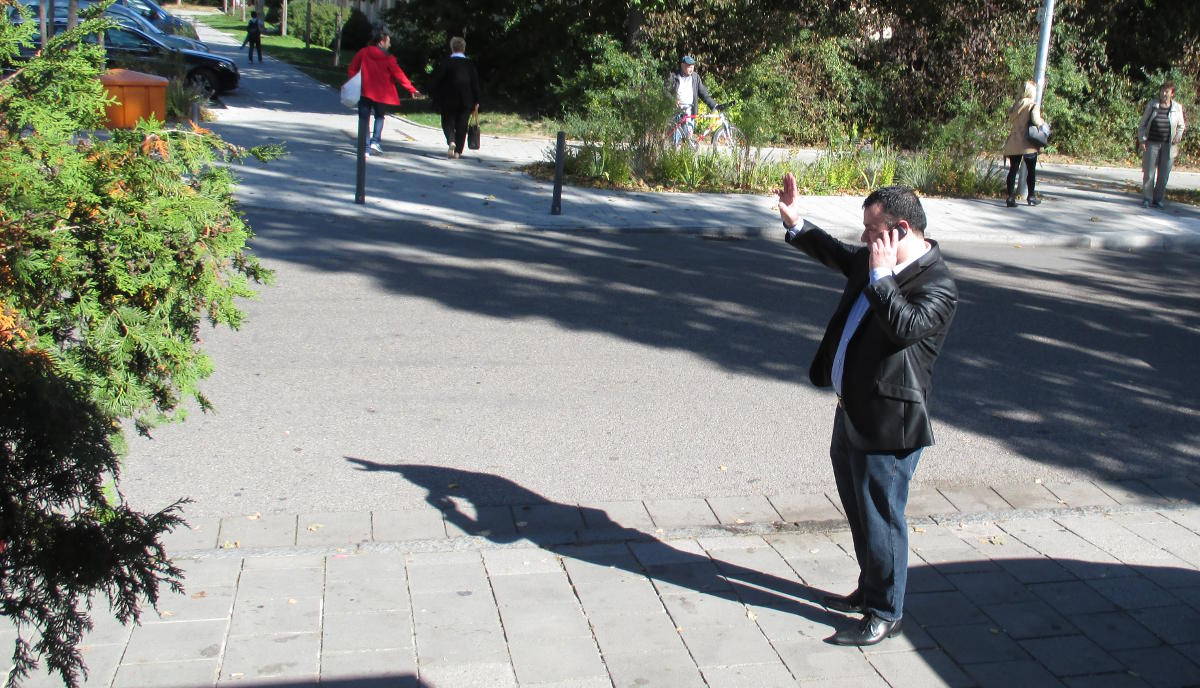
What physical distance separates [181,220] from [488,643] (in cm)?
191

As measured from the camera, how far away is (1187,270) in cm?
1267

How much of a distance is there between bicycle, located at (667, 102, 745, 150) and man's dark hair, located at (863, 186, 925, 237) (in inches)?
474

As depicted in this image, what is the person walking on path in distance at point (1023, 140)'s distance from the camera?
15.3m

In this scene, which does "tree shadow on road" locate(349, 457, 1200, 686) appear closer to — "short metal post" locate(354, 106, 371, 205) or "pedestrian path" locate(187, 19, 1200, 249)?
"pedestrian path" locate(187, 19, 1200, 249)

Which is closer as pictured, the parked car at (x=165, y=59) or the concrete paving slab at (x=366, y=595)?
the concrete paving slab at (x=366, y=595)

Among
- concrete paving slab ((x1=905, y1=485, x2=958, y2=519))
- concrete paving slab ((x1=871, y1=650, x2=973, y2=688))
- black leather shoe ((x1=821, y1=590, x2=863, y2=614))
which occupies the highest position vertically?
concrete paving slab ((x1=905, y1=485, x2=958, y2=519))

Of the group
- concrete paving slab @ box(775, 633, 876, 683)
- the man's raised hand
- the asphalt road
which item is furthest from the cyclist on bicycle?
concrete paving slab @ box(775, 633, 876, 683)

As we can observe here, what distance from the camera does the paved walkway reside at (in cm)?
395

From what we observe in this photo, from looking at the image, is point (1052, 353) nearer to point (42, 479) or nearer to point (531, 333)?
point (531, 333)

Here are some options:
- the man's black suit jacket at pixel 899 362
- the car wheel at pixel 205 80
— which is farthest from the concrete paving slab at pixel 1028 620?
the car wheel at pixel 205 80

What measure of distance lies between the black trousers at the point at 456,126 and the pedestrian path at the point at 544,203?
0.26m

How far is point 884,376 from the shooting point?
395cm

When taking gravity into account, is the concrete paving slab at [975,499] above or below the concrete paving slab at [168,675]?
above

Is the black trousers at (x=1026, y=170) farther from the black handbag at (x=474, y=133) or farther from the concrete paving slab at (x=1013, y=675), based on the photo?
the concrete paving slab at (x=1013, y=675)
